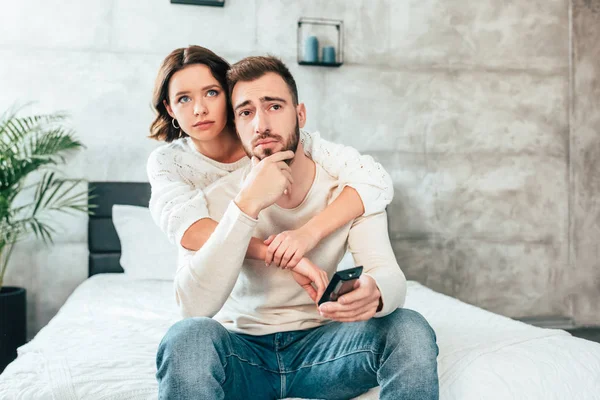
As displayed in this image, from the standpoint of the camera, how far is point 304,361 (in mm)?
1513

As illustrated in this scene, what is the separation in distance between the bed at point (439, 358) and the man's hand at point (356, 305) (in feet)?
0.87

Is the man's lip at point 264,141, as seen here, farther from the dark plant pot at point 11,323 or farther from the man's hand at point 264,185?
the dark plant pot at point 11,323

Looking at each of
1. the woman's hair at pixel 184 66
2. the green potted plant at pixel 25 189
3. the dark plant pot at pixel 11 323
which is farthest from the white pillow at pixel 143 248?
the woman's hair at pixel 184 66

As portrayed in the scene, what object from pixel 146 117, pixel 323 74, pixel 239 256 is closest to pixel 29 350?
pixel 239 256

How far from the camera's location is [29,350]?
1900mm

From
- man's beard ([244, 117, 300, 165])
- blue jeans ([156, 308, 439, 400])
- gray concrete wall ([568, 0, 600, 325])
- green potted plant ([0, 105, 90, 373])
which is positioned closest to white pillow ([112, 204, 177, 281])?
green potted plant ([0, 105, 90, 373])

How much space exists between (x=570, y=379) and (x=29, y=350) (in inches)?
65.1

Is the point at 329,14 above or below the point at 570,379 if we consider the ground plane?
above

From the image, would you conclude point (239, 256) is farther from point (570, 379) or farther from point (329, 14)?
point (329, 14)

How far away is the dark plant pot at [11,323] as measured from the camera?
306 cm

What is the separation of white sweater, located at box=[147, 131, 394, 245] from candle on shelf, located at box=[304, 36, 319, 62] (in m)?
1.71

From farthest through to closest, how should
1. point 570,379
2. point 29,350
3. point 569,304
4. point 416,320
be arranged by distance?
point 569,304 < point 29,350 < point 570,379 < point 416,320

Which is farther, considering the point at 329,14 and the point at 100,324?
the point at 329,14

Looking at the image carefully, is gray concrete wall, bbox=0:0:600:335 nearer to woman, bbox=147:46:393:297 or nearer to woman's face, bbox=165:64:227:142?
woman, bbox=147:46:393:297
